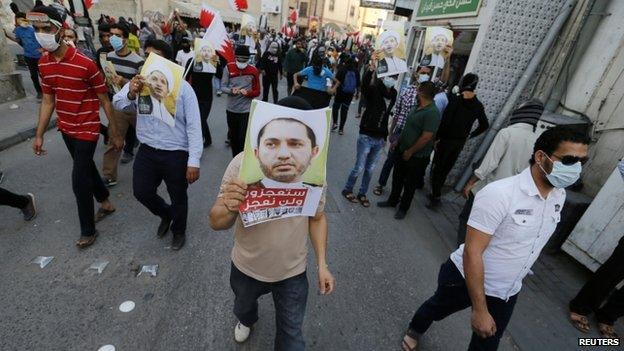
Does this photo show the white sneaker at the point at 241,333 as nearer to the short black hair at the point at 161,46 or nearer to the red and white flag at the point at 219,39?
the short black hair at the point at 161,46

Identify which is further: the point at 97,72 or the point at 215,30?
the point at 215,30

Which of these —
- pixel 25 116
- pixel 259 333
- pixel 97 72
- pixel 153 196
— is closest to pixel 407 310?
pixel 259 333

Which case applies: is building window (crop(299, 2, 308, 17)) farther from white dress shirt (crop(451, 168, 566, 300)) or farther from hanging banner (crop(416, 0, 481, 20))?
white dress shirt (crop(451, 168, 566, 300))

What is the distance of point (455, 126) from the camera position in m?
4.85

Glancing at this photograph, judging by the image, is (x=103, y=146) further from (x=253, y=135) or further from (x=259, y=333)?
(x=253, y=135)

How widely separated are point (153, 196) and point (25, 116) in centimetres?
548

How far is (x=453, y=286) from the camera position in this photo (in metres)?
2.23

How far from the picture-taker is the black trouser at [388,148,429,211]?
4.45 meters

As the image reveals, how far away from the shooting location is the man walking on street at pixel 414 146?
4.03 metres

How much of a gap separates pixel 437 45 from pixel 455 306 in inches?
156

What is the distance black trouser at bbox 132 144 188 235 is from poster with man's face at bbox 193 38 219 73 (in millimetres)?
2668

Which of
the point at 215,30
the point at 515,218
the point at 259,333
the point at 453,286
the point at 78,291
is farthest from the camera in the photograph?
the point at 215,30

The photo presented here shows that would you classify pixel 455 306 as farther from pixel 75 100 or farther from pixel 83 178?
pixel 75 100

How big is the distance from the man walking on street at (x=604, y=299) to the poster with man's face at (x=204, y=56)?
18.5ft
